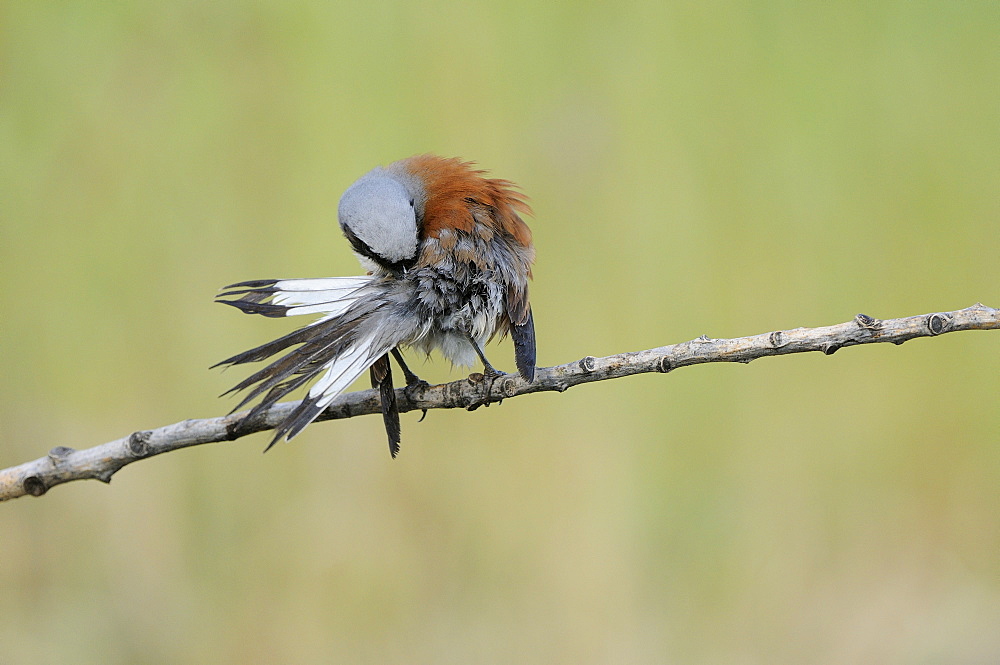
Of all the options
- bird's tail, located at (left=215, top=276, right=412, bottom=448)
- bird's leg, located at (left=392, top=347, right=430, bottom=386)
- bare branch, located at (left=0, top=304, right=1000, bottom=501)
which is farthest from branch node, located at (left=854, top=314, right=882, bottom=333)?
bird's leg, located at (left=392, top=347, right=430, bottom=386)

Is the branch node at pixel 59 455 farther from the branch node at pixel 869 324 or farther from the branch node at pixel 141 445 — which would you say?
the branch node at pixel 869 324

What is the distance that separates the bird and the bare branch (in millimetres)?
35

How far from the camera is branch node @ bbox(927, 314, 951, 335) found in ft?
2.81

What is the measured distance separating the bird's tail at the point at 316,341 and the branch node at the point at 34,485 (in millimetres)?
310

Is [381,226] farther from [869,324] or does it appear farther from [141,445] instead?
[869,324]

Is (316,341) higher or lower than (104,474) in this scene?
higher

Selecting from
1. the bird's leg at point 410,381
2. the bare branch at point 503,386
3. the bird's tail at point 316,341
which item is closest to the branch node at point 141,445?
the bare branch at point 503,386

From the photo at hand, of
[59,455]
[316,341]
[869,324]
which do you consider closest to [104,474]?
Answer: [59,455]

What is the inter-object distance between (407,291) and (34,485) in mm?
592

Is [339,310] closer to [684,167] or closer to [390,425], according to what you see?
[390,425]

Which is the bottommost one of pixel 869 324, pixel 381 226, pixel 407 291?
pixel 869 324

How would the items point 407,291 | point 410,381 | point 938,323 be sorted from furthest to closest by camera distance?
point 410,381 → point 407,291 → point 938,323

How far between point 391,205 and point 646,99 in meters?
1.23

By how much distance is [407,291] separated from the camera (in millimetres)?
1251
